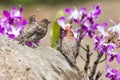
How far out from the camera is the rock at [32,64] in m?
3.77

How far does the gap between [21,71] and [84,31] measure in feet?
3.22

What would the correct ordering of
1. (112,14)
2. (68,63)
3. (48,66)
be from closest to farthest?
(48,66) < (68,63) < (112,14)

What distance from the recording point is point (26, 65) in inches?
151

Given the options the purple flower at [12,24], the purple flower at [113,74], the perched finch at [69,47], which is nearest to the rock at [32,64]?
the perched finch at [69,47]

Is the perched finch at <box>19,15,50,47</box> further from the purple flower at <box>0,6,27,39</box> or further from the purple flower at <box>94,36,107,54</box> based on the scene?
the purple flower at <box>94,36,107,54</box>

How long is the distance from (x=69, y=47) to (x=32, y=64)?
1.95 feet

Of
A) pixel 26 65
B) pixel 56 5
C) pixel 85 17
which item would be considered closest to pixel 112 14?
pixel 56 5

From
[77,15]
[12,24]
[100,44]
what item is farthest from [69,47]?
[12,24]

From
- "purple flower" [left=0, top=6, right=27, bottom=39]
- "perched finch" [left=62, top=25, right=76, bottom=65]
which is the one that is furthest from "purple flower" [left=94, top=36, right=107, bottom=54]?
"purple flower" [left=0, top=6, right=27, bottom=39]

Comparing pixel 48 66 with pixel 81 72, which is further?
pixel 81 72

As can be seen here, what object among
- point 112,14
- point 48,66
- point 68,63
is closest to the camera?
point 48,66

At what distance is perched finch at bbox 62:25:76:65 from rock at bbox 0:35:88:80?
0.13ft

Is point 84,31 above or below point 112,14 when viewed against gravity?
above

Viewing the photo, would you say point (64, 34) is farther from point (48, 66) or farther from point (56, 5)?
point (56, 5)
